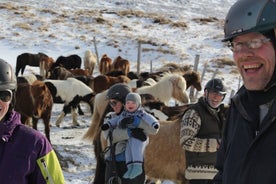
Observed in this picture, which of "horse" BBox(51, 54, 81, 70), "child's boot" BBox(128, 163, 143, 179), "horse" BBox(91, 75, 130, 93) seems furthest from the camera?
"horse" BBox(51, 54, 81, 70)

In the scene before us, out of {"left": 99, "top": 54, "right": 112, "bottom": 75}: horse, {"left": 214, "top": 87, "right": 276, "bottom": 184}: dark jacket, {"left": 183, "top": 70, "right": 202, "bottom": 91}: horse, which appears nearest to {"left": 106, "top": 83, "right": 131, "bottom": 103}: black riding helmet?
{"left": 214, "top": 87, "right": 276, "bottom": 184}: dark jacket

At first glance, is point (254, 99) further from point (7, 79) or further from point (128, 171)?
point (128, 171)

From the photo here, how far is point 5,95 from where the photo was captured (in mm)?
2029

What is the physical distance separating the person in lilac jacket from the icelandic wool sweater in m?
2.00

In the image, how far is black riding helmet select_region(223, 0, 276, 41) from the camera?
5.05ft

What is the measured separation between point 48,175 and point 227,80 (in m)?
16.8

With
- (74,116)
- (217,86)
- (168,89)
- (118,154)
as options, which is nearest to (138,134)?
(118,154)

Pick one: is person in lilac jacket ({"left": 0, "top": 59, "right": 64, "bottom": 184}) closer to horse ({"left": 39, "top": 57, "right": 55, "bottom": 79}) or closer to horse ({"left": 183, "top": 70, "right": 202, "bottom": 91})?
horse ({"left": 183, "top": 70, "right": 202, "bottom": 91})

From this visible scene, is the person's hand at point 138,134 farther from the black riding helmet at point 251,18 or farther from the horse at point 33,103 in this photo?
the horse at point 33,103

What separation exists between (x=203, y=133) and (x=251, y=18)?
8.18ft

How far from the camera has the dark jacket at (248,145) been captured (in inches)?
55.3

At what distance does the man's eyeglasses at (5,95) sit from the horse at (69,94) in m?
8.55

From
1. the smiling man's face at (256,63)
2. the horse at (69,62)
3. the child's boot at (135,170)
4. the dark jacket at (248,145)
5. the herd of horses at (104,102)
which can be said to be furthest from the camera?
the horse at (69,62)

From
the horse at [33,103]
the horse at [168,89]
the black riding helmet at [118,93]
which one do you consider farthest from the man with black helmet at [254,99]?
the horse at [168,89]
